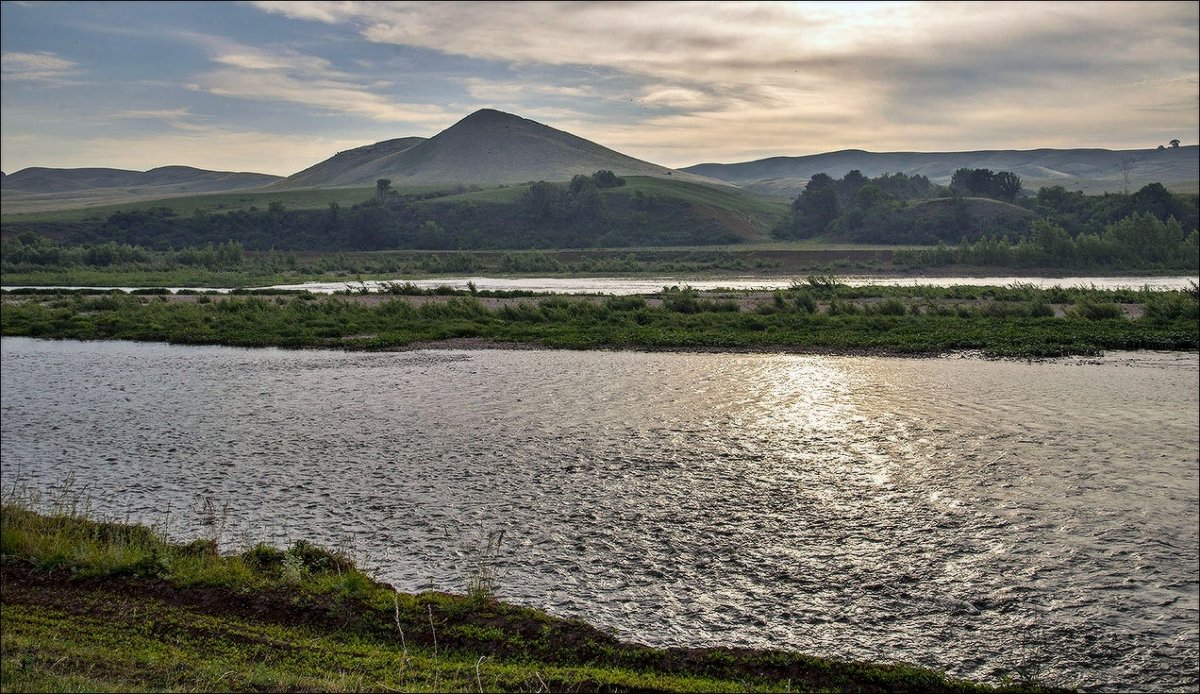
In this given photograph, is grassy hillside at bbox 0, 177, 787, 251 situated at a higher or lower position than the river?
higher

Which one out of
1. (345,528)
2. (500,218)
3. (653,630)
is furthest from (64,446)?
(500,218)

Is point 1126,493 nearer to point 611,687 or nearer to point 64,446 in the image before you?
point 611,687

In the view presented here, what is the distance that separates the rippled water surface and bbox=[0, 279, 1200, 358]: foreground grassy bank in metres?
5.53

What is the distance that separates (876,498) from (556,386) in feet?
44.5

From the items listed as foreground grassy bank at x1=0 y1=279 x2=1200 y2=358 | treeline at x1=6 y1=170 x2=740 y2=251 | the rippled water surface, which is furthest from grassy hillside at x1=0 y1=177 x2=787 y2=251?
the rippled water surface

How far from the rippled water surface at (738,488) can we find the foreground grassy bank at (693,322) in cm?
553

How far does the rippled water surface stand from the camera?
1123 cm

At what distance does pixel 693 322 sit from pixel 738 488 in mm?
25914

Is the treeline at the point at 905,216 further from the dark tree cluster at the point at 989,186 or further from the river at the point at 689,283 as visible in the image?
the river at the point at 689,283

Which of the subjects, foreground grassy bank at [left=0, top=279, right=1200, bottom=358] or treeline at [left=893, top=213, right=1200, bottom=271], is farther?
treeline at [left=893, top=213, right=1200, bottom=271]

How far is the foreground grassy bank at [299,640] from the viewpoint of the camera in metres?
8.34

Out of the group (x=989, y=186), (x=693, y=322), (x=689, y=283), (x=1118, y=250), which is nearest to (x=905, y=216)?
(x=989, y=186)

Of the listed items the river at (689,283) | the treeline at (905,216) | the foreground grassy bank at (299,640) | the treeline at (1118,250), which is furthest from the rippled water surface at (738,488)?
the treeline at (905,216)

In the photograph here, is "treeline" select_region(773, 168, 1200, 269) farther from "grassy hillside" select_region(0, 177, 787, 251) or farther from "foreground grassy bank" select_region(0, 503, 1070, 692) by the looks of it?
"foreground grassy bank" select_region(0, 503, 1070, 692)
